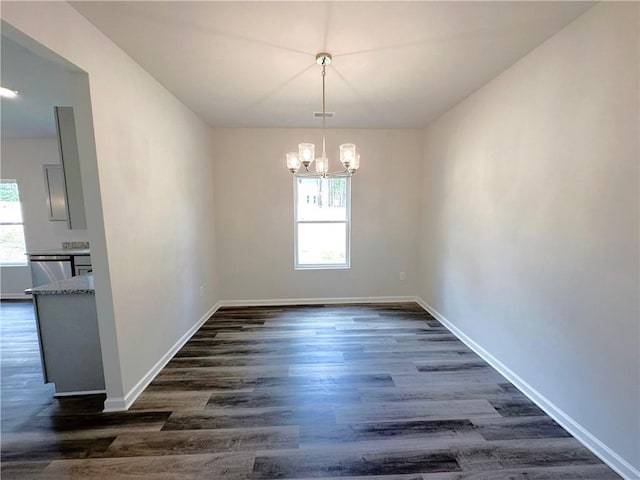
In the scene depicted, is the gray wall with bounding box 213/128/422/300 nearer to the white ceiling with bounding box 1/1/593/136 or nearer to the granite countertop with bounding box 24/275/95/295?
the white ceiling with bounding box 1/1/593/136

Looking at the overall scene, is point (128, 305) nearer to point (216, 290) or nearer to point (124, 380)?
point (124, 380)

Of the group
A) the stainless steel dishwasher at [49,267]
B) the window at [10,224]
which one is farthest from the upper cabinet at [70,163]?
the window at [10,224]

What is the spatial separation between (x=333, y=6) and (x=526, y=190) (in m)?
1.91

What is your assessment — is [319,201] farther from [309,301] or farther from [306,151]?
[306,151]

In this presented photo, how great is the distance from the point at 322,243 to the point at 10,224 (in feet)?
16.9

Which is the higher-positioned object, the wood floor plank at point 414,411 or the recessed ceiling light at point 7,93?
the recessed ceiling light at point 7,93

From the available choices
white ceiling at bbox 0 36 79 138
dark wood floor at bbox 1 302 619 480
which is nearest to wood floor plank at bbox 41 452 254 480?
dark wood floor at bbox 1 302 619 480

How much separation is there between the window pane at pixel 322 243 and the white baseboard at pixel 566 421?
7.00 feet

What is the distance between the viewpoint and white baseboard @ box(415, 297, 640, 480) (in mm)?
1436

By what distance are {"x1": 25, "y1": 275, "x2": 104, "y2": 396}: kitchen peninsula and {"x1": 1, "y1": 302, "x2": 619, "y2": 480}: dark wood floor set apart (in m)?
0.15

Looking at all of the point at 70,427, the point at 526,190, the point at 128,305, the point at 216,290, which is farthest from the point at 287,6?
the point at 216,290

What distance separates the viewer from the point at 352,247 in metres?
4.12

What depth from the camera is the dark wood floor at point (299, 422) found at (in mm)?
1492

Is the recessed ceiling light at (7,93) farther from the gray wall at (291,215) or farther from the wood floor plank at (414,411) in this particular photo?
the wood floor plank at (414,411)
